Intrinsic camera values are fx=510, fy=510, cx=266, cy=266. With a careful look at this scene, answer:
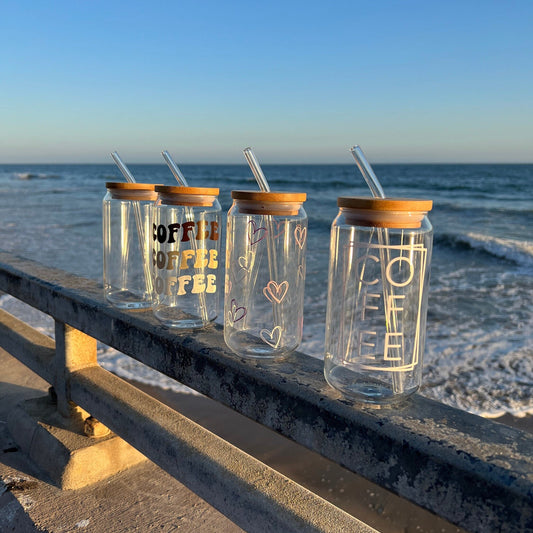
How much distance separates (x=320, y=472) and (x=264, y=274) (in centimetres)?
203

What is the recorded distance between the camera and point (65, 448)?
1.79m

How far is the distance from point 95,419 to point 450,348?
370cm

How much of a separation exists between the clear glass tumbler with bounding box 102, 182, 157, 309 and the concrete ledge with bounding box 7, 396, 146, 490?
60 cm

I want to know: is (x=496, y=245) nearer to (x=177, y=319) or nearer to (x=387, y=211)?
(x=177, y=319)

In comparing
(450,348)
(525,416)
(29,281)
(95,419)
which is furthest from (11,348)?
(450,348)

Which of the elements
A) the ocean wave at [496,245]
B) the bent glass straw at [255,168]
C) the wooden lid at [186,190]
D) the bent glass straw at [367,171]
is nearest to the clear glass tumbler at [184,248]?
the wooden lid at [186,190]

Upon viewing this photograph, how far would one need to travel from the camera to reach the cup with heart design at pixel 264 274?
1104 mm

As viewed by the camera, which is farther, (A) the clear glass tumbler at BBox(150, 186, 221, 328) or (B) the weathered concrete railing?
(A) the clear glass tumbler at BBox(150, 186, 221, 328)

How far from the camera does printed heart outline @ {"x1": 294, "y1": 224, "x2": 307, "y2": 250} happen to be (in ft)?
3.72

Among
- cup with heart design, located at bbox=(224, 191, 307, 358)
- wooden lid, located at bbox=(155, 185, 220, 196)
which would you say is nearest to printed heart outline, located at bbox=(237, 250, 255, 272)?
cup with heart design, located at bbox=(224, 191, 307, 358)

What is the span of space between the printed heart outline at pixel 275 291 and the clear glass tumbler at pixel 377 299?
0.54ft

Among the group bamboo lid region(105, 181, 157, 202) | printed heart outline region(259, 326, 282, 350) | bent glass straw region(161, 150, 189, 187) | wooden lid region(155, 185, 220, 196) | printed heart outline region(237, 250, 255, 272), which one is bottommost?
printed heart outline region(259, 326, 282, 350)

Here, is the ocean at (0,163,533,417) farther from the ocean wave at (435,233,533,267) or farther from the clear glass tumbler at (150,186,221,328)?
the clear glass tumbler at (150,186,221,328)

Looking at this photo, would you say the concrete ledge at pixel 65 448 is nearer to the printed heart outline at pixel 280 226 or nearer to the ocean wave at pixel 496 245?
the printed heart outline at pixel 280 226
